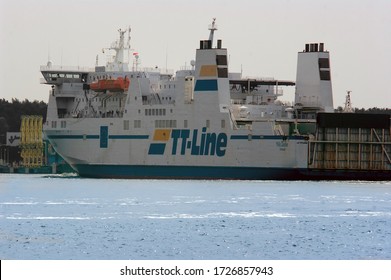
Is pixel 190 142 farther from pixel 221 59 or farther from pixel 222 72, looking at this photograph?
pixel 221 59

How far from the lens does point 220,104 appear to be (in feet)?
252

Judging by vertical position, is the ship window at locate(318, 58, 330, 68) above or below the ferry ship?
above

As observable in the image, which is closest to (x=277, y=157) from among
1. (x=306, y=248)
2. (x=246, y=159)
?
(x=246, y=159)

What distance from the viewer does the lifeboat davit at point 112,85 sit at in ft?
267

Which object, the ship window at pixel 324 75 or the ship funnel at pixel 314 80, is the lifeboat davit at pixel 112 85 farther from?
the ship window at pixel 324 75

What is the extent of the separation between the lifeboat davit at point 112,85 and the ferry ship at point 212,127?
0.05 m

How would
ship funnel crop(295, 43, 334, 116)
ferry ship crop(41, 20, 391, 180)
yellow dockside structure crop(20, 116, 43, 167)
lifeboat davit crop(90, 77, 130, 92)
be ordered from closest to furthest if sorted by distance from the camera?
ferry ship crop(41, 20, 391, 180) → ship funnel crop(295, 43, 334, 116) → lifeboat davit crop(90, 77, 130, 92) → yellow dockside structure crop(20, 116, 43, 167)

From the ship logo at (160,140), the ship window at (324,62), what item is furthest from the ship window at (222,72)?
the ship window at (324,62)

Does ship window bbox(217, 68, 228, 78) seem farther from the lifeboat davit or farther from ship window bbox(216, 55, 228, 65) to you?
the lifeboat davit

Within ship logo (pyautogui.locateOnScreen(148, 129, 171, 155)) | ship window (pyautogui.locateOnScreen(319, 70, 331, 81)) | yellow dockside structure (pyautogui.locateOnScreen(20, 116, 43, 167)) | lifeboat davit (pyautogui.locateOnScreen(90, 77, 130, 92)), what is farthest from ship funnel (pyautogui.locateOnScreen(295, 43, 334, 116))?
yellow dockside structure (pyautogui.locateOnScreen(20, 116, 43, 167))

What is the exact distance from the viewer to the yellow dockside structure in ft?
400

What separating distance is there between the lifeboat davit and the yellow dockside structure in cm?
4021

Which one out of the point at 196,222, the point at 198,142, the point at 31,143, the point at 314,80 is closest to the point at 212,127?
the point at 198,142

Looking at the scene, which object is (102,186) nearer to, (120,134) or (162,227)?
(120,134)
